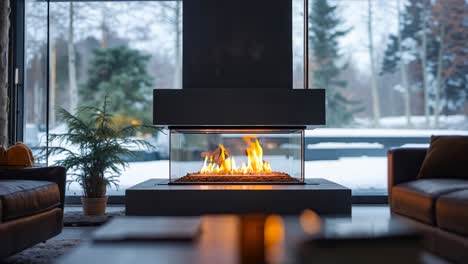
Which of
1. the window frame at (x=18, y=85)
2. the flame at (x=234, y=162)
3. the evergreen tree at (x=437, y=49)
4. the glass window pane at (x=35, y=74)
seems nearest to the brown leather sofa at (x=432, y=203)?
the flame at (x=234, y=162)

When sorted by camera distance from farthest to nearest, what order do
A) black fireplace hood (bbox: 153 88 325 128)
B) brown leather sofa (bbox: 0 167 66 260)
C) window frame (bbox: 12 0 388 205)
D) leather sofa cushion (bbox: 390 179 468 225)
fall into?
1. window frame (bbox: 12 0 388 205)
2. black fireplace hood (bbox: 153 88 325 128)
3. leather sofa cushion (bbox: 390 179 468 225)
4. brown leather sofa (bbox: 0 167 66 260)

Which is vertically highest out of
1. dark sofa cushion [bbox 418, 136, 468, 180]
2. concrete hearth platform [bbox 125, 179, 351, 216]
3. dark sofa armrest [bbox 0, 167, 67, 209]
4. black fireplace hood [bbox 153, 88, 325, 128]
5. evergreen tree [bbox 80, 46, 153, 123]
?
evergreen tree [bbox 80, 46, 153, 123]

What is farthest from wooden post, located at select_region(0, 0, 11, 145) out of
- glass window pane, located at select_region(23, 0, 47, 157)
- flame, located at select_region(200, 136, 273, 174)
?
flame, located at select_region(200, 136, 273, 174)

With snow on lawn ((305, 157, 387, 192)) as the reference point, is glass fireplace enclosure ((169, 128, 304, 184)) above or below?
above

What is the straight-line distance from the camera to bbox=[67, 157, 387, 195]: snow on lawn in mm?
6012

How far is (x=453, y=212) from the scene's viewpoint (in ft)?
9.48

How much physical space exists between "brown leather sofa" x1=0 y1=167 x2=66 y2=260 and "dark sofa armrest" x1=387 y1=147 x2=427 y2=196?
222 cm

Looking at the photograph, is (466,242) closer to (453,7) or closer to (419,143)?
(419,143)

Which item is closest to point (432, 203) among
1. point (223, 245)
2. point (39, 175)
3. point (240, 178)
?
point (240, 178)

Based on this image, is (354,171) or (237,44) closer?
(237,44)

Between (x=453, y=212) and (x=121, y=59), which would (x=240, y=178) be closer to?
(x=453, y=212)

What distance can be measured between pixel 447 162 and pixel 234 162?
62.9 inches

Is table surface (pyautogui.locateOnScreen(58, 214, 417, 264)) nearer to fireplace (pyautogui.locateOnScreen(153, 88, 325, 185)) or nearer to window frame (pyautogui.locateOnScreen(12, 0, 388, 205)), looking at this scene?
fireplace (pyautogui.locateOnScreen(153, 88, 325, 185))

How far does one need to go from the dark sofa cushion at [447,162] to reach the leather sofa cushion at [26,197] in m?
2.43
